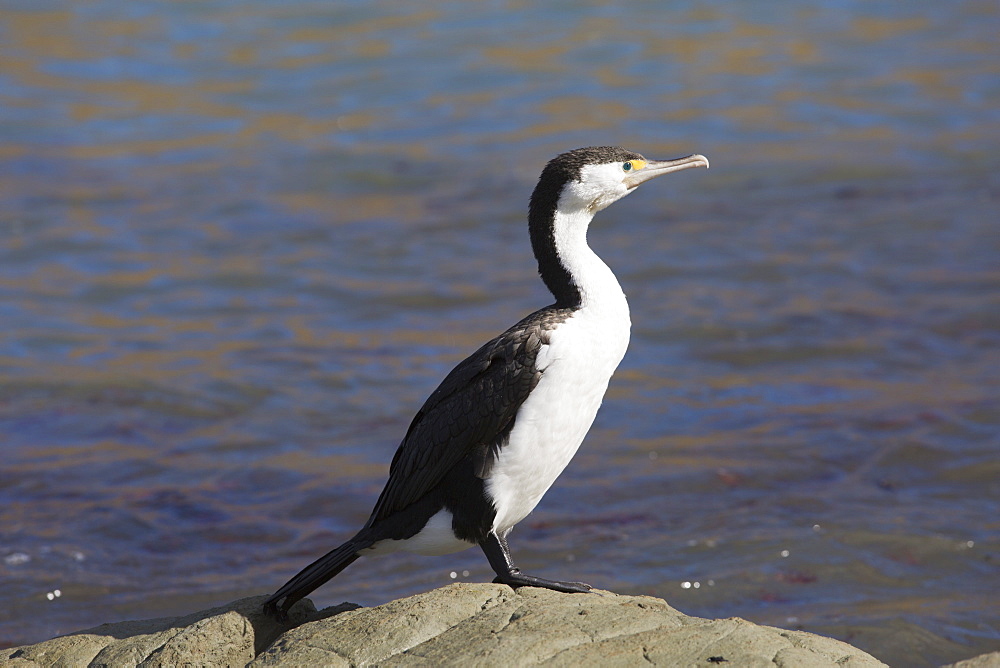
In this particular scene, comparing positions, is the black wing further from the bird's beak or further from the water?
the water

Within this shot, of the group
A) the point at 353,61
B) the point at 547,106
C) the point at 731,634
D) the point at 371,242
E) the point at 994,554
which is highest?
the point at 353,61

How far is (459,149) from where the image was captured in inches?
583

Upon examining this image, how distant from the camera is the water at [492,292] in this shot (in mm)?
7129

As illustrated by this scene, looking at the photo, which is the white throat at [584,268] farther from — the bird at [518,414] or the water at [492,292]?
the water at [492,292]

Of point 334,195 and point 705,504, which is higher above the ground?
point 334,195

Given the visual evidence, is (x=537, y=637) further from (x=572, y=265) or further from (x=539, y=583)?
(x=572, y=265)

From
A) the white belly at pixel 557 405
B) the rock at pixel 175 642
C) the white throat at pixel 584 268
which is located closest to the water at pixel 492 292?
the rock at pixel 175 642

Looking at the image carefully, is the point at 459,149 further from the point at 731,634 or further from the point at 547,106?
the point at 731,634

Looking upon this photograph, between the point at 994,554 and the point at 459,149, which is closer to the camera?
the point at 994,554

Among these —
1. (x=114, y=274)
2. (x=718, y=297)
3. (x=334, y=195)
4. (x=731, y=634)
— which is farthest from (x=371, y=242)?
(x=731, y=634)

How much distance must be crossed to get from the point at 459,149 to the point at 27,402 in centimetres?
677

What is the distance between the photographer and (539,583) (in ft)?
15.6

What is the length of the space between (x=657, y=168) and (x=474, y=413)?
1265 millimetres

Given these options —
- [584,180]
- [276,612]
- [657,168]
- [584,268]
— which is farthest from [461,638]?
[657,168]
